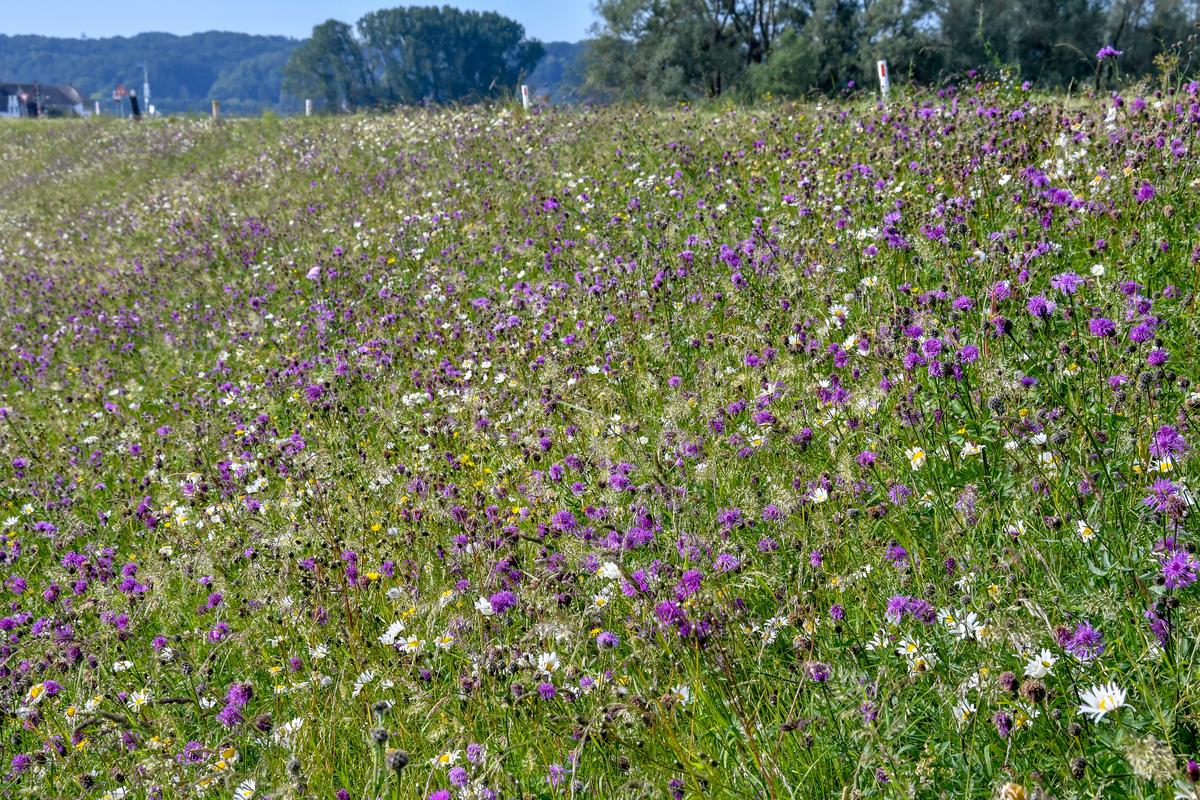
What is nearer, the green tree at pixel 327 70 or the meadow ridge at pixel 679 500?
the meadow ridge at pixel 679 500

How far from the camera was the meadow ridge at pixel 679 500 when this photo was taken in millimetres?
1845

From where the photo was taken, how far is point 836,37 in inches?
1152

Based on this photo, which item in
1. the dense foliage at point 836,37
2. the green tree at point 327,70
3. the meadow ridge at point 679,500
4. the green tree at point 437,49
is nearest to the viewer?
the meadow ridge at point 679,500

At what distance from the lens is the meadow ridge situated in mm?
1845

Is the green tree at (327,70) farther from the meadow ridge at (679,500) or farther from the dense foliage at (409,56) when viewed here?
the meadow ridge at (679,500)

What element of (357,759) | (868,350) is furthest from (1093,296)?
(357,759)

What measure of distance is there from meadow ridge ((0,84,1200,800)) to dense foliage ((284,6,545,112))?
83.0m

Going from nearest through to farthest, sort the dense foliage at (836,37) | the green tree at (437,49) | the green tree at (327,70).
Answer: the dense foliage at (836,37)
the green tree at (327,70)
the green tree at (437,49)

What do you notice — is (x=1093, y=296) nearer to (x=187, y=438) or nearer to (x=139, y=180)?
(x=187, y=438)

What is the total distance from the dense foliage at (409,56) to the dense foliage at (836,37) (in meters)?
55.9

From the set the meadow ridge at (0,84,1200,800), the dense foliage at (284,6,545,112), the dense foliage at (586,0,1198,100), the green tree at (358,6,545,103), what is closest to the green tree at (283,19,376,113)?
the dense foliage at (284,6,545,112)

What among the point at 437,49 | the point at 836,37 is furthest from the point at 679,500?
the point at 437,49

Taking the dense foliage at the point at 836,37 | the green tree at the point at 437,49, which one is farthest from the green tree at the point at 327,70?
the dense foliage at the point at 836,37

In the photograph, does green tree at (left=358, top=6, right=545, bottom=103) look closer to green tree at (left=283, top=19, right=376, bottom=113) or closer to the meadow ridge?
green tree at (left=283, top=19, right=376, bottom=113)
